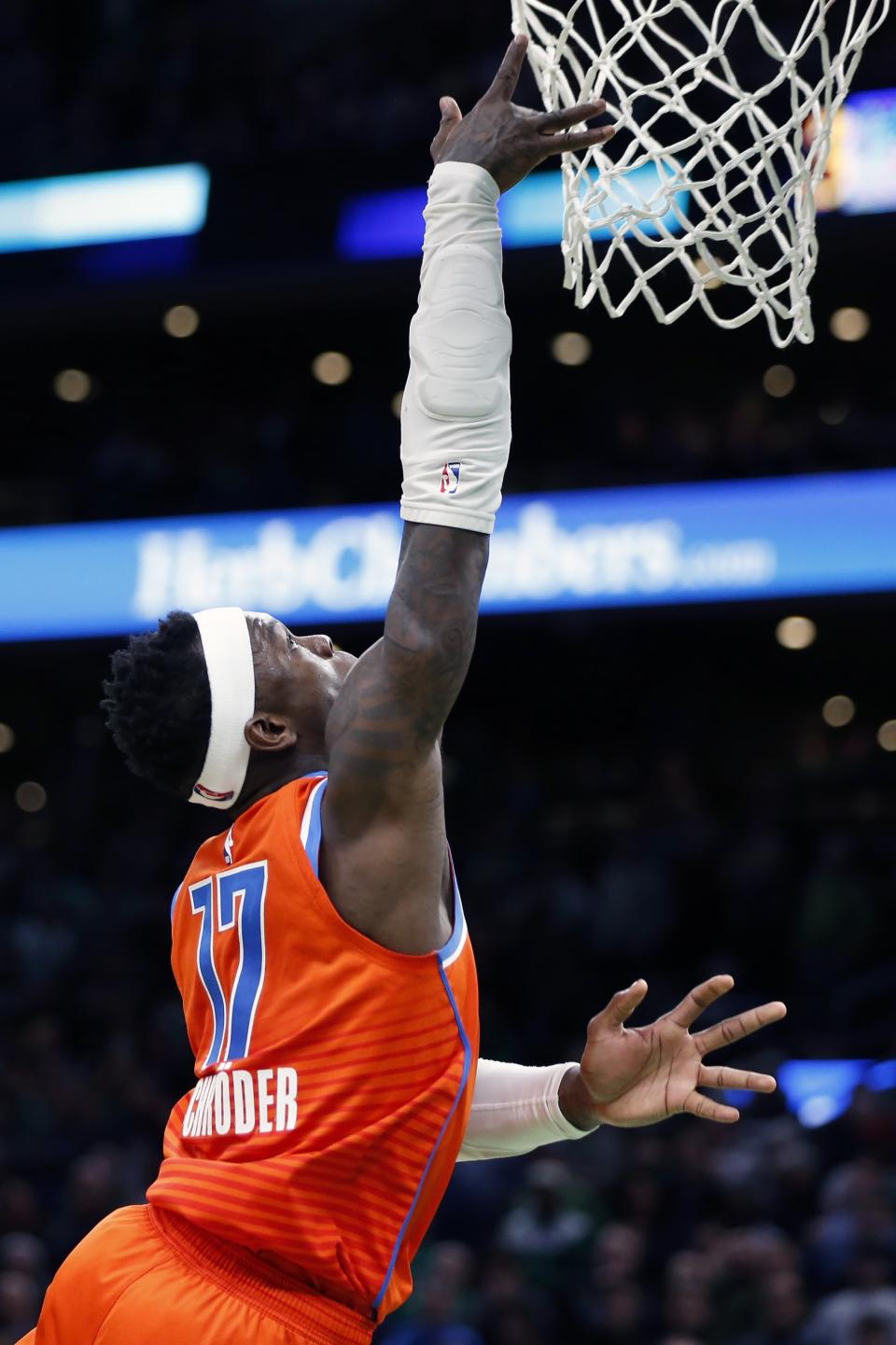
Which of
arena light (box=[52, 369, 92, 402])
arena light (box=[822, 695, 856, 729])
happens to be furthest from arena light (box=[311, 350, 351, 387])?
arena light (box=[822, 695, 856, 729])

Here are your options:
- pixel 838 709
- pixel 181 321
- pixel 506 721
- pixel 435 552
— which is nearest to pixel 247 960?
pixel 435 552

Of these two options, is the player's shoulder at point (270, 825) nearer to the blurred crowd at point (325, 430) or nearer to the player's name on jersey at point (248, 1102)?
the player's name on jersey at point (248, 1102)

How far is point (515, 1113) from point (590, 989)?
22.5ft

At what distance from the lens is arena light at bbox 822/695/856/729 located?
13.4m

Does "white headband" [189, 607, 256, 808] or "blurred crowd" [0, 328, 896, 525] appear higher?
"blurred crowd" [0, 328, 896, 525]

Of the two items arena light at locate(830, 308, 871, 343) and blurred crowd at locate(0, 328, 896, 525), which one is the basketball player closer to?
blurred crowd at locate(0, 328, 896, 525)

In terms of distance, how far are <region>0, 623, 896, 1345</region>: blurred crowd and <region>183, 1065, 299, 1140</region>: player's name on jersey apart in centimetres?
397

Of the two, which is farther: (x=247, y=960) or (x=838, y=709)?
(x=838, y=709)

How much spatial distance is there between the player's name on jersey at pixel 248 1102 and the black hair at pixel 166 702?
464 millimetres

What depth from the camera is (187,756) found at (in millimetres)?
2695

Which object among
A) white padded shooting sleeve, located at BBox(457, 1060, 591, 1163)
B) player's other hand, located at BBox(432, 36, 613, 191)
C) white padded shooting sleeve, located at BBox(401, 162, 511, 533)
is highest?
player's other hand, located at BBox(432, 36, 613, 191)

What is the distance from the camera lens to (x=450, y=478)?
2.46 metres

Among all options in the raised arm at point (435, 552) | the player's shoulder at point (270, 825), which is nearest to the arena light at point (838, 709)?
the player's shoulder at point (270, 825)

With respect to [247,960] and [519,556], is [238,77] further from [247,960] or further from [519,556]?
[247,960]
